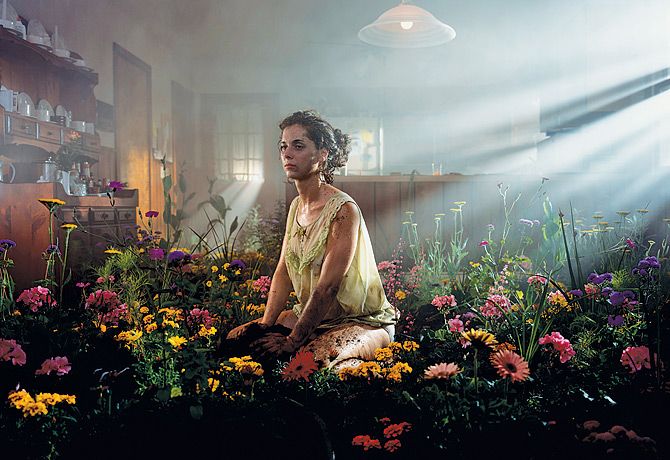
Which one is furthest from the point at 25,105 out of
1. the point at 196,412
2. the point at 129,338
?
the point at 196,412

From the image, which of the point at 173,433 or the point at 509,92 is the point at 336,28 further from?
the point at 173,433

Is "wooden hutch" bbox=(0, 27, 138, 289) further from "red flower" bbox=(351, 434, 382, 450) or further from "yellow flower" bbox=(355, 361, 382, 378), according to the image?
"red flower" bbox=(351, 434, 382, 450)

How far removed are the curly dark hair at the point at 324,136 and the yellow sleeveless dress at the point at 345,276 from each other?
13 centimetres

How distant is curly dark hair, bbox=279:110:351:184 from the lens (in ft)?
7.36

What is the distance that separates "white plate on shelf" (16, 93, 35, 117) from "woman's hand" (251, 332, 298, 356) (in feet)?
12.0

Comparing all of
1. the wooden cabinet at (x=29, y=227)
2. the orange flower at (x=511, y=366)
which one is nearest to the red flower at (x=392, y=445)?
the orange flower at (x=511, y=366)

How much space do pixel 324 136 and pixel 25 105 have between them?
3.50 m

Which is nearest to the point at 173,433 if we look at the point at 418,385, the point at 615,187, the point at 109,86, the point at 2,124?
the point at 418,385

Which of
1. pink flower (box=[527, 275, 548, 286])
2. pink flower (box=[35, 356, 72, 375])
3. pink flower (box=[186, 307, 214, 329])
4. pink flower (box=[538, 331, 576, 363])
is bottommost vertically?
pink flower (box=[186, 307, 214, 329])

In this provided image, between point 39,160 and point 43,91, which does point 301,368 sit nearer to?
point 39,160

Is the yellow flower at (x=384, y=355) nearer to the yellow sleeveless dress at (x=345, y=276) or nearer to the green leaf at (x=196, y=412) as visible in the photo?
the yellow sleeveless dress at (x=345, y=276)

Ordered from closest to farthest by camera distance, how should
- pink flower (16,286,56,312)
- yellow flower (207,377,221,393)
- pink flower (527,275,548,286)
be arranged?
yellow flower (207,377,221,393) < pink flower (16,286,56,312) < pink flower (527,275,548,286)

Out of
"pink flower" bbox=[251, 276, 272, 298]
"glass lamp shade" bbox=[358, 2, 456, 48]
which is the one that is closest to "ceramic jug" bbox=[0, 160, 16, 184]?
"pink flower" bbox=[251, 276, 272, 298]

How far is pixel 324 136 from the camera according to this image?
7.41ft
